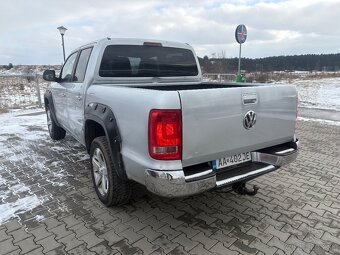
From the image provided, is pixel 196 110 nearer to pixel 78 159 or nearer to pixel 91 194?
pixel 91 194

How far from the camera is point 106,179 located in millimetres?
3303

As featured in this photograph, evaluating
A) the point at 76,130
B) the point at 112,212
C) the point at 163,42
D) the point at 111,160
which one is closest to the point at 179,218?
the point at 112,212

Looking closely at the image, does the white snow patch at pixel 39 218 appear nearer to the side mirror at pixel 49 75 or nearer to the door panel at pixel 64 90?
the door panel at pixel 64 90

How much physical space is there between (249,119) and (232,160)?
441 mm

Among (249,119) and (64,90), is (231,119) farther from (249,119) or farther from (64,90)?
(64,90)

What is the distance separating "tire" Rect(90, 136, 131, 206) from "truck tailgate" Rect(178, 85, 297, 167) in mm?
1032

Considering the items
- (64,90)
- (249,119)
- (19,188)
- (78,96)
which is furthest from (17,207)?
(249,119)

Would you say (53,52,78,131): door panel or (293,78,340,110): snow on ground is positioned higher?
(53,52,78,131): door panel

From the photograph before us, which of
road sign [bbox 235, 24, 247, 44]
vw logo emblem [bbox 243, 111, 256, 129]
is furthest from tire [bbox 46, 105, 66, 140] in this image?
road sign [bbox 235, 24, 247, 44]

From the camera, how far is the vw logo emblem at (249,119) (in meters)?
2.69

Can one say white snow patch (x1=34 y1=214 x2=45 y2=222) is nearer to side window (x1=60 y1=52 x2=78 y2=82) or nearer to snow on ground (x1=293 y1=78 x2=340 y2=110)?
side window (x1=60 y1=52 x2=78 y2=82)

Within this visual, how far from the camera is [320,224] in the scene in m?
3.03

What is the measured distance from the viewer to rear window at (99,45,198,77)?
12.5 feet

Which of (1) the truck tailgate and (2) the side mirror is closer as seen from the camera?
(1) the truck tailgate
